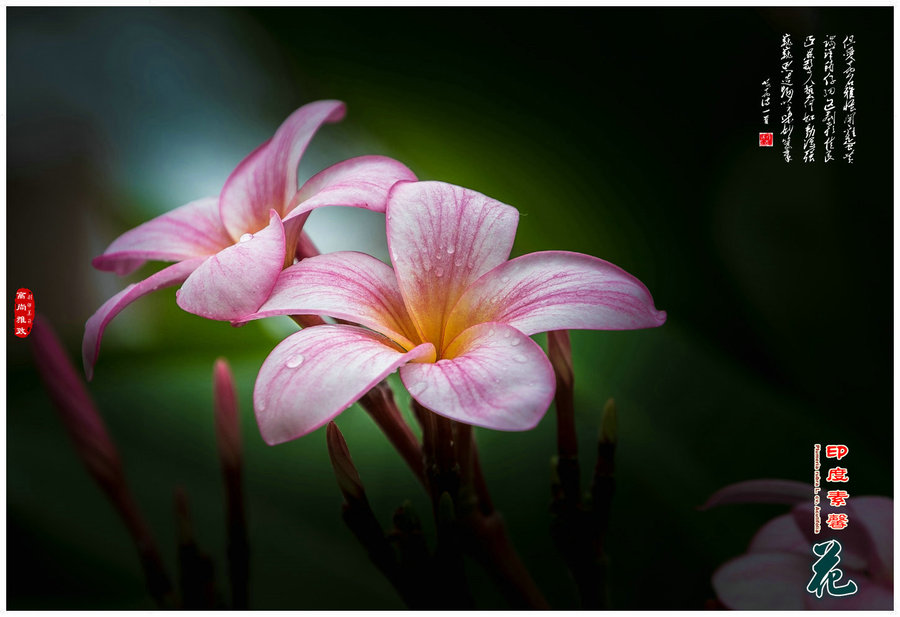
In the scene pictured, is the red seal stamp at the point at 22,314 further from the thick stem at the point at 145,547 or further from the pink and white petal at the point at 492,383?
the pink and white petal at the point at 492,383

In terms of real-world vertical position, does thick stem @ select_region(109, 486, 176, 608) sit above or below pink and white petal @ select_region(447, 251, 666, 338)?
below

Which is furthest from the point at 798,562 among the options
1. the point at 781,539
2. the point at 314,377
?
the point at 314,377

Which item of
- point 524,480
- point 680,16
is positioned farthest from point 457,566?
point 680,16

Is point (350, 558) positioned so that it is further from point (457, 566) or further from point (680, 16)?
point (680, 16)

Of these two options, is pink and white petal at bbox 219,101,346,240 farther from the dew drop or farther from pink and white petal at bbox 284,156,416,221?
the dew drop

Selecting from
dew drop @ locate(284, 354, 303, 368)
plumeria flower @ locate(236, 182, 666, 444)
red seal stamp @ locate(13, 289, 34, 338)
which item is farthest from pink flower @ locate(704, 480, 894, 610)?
red seal stamp @ locate(13, 289, 34, 338)

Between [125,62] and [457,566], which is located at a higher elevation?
[125,62]
